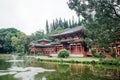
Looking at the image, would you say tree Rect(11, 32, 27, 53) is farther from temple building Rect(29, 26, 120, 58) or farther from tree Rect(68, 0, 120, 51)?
tree Rect(68, 0, 120, 51)

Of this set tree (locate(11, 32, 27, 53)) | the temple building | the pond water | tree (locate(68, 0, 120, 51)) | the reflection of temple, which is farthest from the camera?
tree (locate(11, 32, 27, 53))

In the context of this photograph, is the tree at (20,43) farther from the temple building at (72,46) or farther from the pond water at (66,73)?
the pond water at (66,73)

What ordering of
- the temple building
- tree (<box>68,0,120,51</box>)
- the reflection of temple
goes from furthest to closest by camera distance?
the reflection of temple < the temple building < tree (<box>68,0,120,51</box>)

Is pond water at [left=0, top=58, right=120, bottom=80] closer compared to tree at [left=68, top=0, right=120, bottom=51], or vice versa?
pond water at [left=0, top=58, right=120, bottom=80]

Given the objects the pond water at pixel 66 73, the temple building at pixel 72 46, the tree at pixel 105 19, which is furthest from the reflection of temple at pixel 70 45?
the tree at pixel 105 19

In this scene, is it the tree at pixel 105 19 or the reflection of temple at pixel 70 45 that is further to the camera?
the reflection of temple at pixel 70 45

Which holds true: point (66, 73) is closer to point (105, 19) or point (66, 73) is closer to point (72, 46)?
point (105, 19)

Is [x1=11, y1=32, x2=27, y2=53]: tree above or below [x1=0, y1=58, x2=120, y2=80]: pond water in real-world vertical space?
above

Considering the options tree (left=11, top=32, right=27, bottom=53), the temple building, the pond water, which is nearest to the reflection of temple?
the temple building

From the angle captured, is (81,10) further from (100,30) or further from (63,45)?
(63,45)

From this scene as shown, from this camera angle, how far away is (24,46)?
262 feet

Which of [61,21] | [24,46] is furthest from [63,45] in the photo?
[61,21]

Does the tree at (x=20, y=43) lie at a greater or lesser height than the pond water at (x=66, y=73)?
greater

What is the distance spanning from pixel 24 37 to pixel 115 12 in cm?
6003
